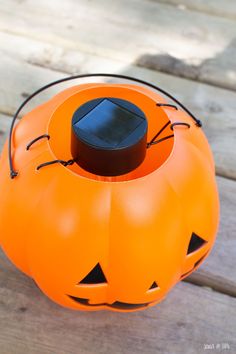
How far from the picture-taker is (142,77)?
1.18m

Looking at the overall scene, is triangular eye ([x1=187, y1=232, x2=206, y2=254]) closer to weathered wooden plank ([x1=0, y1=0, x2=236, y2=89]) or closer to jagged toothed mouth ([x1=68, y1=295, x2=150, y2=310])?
jagged toothed mouth ([x1=68, y1=295, x2=150, y2=310])

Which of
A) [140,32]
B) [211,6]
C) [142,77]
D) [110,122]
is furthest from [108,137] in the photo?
[211,6]

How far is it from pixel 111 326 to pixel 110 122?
0.37m

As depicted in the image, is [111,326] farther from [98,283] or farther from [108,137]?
[108,137]

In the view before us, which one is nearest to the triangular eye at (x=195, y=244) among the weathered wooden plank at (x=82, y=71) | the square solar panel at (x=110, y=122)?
the square solar panel at (x=110, y=122)

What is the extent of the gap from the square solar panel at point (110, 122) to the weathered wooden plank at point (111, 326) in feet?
1.15

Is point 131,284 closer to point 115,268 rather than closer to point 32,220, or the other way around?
point 115,268

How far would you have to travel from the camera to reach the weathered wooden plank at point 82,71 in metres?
1.10

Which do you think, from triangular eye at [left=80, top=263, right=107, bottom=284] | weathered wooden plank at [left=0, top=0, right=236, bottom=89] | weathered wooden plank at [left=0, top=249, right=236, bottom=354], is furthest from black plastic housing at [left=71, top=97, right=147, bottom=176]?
weathered wooden plank at [left=0, top=0, right=236, bottom=89]

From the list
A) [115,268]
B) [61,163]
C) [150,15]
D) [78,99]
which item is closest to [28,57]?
[150,15]

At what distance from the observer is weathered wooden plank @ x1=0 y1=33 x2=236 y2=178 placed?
110cm

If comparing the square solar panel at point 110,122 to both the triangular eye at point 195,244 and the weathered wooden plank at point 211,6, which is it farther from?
the weathered wooden plank at point 211,6

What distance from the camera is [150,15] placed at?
4.42 feet

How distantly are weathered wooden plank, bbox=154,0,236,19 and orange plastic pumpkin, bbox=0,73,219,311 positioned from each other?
2.34 ft
